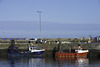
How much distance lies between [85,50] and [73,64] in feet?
42.9

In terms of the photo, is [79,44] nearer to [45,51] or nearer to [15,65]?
[45,51]

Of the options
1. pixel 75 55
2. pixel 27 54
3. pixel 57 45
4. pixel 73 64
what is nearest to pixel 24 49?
pixel 27 54

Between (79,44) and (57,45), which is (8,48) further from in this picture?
(79,44)

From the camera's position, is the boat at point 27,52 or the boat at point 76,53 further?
the boat at point 27,52

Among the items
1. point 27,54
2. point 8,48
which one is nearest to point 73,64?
point 27,54

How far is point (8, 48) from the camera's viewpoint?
3386 inches

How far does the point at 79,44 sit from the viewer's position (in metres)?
86.1

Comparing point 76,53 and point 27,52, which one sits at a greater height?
point 27,52

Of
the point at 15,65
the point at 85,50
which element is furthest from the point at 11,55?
the point at 85,50

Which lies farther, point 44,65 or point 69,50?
point 69,50

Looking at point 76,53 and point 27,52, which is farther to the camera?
point 27,52

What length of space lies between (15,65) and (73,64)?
13584 mm

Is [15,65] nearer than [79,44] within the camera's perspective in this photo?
Yes

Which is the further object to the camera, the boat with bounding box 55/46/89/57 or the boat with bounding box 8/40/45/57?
the boat with bounding box 8/40/45/57
